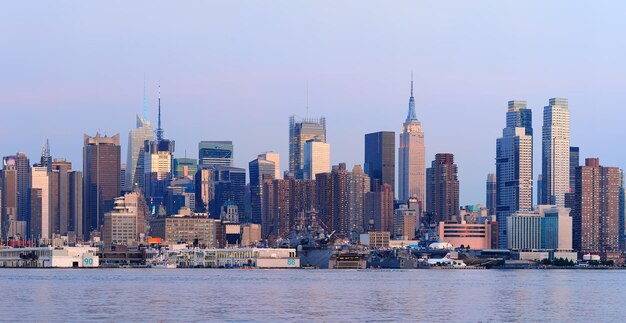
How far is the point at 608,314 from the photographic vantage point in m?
96.1

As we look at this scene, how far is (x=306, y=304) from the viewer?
4021 inches

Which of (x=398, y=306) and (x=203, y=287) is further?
(x=203, y=287)

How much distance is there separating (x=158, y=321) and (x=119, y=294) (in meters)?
36.9

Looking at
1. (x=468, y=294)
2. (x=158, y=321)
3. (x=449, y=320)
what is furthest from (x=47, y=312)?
(x=468, y=294)

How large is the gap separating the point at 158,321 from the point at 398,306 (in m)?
25.3

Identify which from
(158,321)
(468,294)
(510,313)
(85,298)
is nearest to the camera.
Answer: (158,321)

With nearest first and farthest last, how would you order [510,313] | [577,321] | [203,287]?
[577,321]
[510,313]
[203,287]

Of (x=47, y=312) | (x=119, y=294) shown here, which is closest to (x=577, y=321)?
(x=47, y=312)

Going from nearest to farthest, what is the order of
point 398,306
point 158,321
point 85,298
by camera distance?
1. point 158,321
2. point 398,306
3. point 85,298

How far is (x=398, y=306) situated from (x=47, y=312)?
88.5 ft

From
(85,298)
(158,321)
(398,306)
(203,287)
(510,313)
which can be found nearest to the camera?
(158,321)

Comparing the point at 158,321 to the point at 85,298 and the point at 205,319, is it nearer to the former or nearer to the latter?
the point at 205,319

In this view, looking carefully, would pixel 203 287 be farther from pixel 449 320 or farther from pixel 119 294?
pixel 449 320

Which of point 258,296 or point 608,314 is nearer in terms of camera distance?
point 608,314
